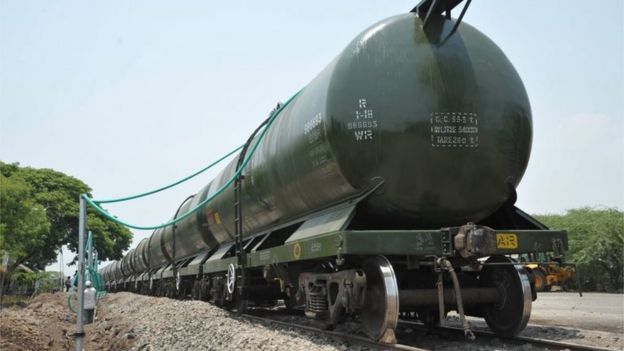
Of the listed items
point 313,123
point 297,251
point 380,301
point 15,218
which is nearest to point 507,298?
point 380,301

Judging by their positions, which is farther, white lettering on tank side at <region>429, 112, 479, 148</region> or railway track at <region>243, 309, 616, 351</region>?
white lettering on tank side at <region>429, 112, 479, 148</region>

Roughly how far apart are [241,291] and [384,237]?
4612mm

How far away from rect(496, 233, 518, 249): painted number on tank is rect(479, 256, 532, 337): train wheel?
74cm

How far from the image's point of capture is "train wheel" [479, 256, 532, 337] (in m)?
6.14

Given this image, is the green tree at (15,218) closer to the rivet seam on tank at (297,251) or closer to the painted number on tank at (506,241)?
the rivet seam on tank at (297,251)

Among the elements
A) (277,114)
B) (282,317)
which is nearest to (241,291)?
(282,317)

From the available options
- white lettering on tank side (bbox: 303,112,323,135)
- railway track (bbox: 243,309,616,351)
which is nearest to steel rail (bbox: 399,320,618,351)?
railway track (bbox: 243,309,616,351)

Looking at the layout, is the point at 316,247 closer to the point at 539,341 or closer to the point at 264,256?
the point at 264,256

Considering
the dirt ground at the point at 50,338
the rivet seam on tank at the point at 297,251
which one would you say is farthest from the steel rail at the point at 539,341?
the dirt ground at the point at 50,338

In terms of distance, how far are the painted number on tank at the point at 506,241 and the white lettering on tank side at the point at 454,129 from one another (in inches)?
38.7

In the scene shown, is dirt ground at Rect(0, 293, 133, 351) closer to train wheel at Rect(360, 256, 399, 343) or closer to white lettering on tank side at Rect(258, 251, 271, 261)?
white lettering on tank side at Rect(258, 251, 271, 261)

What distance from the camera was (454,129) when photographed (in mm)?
5750

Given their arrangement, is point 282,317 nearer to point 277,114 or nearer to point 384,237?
point 277,114

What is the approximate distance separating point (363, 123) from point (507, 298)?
2.76 meters
